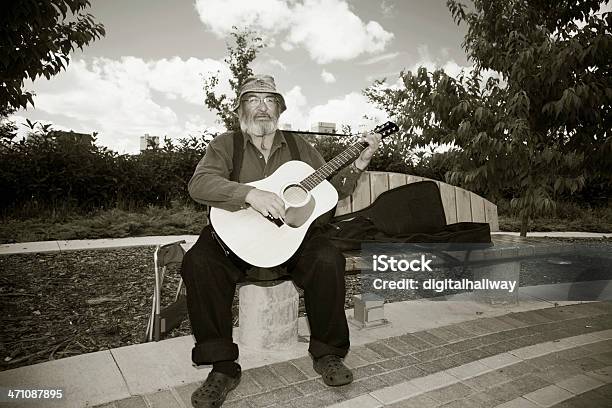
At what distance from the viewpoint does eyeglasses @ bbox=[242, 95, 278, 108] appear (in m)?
2.94

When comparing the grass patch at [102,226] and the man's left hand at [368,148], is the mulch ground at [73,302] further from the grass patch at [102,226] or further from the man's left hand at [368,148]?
the man's left hand at [368,148]

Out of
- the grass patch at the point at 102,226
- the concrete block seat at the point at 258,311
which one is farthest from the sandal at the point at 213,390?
the grass patch at the point at 102,226

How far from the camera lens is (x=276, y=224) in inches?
93.1

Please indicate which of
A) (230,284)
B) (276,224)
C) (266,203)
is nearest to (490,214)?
(276,224)

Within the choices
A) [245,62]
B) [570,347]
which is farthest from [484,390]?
[245,62]

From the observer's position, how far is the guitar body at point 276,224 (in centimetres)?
229

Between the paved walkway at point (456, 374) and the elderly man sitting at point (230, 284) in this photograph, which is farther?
the elderly man sitting at point (230, 284)

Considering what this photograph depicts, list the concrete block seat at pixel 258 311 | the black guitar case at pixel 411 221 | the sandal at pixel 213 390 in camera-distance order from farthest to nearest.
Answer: the black guitar case at pixel 411 221, the concrete block seat at pixel 258 311, the sandal at pixel 213 390

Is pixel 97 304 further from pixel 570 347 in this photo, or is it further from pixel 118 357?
pixel 570 347

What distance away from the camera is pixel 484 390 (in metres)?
2.15

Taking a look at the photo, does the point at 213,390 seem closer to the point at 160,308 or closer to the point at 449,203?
the point at 160,308

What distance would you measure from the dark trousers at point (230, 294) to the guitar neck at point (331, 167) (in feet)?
1.33

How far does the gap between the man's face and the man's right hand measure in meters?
0.74

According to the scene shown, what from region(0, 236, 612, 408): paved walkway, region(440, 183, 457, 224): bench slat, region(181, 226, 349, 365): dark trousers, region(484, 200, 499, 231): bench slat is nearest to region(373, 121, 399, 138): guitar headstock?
region(181, 226, 349, 365): dark trousers
